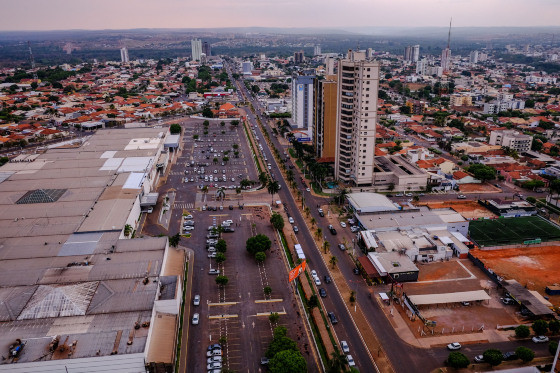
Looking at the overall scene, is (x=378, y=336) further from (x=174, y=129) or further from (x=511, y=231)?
(x=174, y=129)

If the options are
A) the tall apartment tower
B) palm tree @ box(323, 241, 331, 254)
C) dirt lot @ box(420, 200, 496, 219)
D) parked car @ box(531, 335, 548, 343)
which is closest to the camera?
parked car @ box(531, 335, 548, 343)

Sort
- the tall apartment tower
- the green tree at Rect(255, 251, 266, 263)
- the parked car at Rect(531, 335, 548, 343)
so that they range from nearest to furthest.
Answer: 1. the parked car at Rect(531, 335, 548, 343)
2. the green tree at Rect(255, 251, 266, 263)
3. the tall apartment tower

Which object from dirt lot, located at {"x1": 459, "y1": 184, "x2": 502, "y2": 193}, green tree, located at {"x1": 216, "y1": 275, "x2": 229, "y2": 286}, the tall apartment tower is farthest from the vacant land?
green tree, located at {"x1": 216, "y1": 275, "x2": 229, "y2": 286}

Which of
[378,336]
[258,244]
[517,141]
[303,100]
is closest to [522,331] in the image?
[378,336]

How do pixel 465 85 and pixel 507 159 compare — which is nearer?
pixel 507 159

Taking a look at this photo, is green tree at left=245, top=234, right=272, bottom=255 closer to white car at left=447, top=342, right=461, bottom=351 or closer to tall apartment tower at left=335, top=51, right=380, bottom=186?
white car at left=447, top=342, right=461, bottom=351

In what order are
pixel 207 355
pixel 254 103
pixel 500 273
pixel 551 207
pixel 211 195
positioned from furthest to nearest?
pixel 254 103, pixel 211 195, pixel 551 207, pixel 500 273, pixel 207 355

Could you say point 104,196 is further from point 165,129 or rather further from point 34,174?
point 165,129

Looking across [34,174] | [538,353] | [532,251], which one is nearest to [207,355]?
[538,353]
